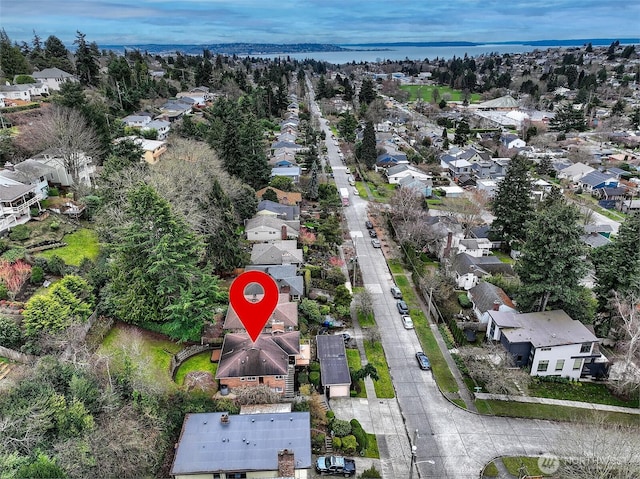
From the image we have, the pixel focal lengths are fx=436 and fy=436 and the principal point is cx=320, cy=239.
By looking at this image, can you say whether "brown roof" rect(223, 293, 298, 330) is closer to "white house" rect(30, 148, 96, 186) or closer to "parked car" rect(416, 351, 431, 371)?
"parked car" rect(416, 351, 431, 371)

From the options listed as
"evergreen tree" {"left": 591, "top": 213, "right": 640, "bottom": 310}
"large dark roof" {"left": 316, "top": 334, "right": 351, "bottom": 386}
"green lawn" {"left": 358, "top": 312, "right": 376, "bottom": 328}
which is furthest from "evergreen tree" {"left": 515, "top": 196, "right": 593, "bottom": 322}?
"large dark roof" {"left": 316, "top": 334, "right": 351, "bottom": 386}

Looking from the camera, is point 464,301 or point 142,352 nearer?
point 142,352

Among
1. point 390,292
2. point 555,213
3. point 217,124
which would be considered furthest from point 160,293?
point 217,124

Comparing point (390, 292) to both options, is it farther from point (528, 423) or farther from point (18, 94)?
point (18, 94)

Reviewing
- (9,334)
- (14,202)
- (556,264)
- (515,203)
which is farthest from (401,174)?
(9,334)

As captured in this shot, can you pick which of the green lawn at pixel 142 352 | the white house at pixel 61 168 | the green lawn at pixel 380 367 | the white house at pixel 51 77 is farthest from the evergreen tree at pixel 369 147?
the green lawn at pixel 142 352

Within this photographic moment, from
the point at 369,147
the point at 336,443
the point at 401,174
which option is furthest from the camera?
the point at 369,147

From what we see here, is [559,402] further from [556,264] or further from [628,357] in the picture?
[556,264]
